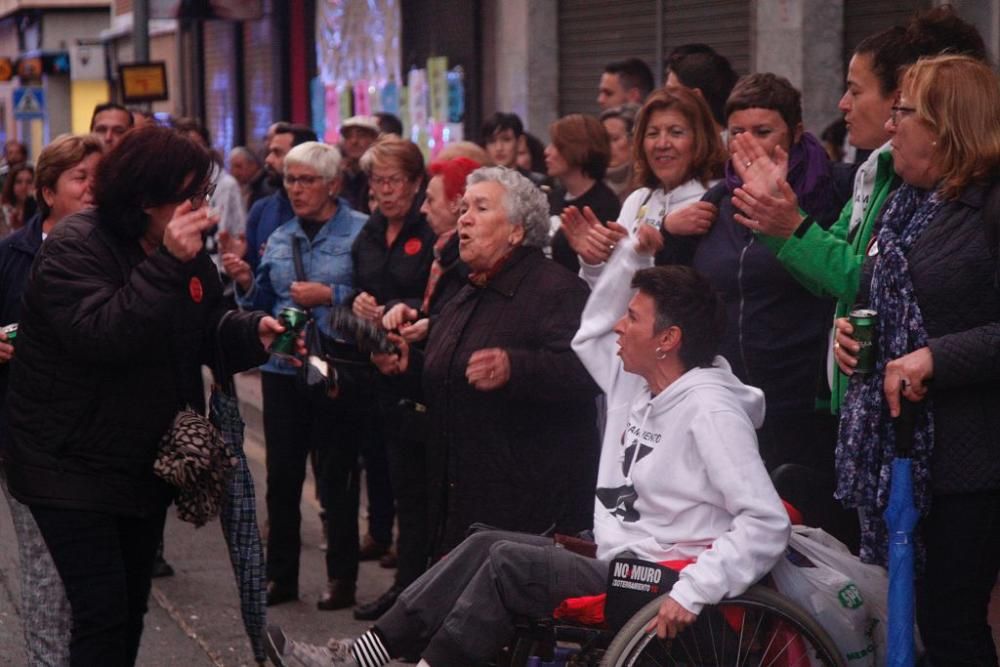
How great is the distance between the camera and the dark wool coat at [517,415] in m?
5.39

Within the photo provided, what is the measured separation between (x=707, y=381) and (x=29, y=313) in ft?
6.17

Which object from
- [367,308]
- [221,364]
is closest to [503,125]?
[367,308]

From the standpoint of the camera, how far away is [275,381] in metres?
6.94

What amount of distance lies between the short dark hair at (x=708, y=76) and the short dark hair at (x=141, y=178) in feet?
9.29

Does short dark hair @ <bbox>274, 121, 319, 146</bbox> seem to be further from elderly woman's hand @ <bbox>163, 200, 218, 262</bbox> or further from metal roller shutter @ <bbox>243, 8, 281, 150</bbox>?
metal roller shutter @ <bbox>243, 8, 281, 150</bbox>

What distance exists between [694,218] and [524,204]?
1.98ft

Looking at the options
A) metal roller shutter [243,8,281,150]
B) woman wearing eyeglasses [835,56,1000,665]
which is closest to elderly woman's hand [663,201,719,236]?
woman wearing eyeglasses [835,56,1000,665]

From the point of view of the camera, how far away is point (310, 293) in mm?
6848

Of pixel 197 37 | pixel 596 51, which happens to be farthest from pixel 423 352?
pixel 197 37

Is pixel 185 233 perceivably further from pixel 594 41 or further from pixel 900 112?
pixel 594 41

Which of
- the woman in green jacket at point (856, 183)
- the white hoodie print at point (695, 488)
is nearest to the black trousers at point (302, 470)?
the white hoodie print at point (695, 488)

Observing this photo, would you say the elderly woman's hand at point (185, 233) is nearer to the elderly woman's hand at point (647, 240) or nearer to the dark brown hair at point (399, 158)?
the elderly woman's hand at point (647, 240)

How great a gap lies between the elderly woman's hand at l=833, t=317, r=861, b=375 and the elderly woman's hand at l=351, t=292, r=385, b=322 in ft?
8.05

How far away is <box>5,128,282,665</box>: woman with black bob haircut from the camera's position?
13.9 feet
